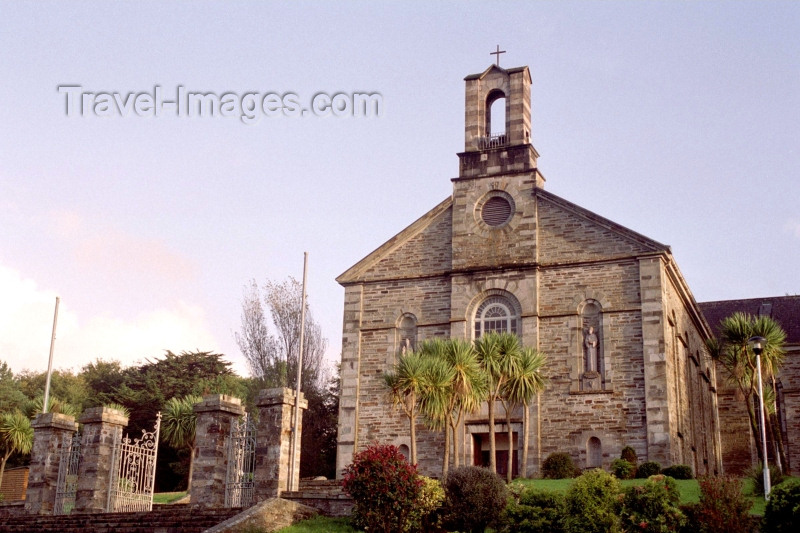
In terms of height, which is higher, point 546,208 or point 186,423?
point 546,208

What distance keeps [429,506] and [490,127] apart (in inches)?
779

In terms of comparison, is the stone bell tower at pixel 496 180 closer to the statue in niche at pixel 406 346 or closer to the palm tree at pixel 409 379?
the statue in niche at pixel 406 346

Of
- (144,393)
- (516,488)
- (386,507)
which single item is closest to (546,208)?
(516,488)

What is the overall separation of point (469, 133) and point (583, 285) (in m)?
7.53

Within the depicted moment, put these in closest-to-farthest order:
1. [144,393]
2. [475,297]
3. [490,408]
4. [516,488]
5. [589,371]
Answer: [516,488], [490,408], [589,371], [475,297], [144,393]

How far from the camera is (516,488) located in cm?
2159

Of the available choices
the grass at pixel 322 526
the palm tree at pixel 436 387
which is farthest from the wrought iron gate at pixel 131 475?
the palm tree at pixel 436 387

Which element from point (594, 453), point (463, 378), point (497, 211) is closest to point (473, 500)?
point (463, 378)

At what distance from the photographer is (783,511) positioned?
663 inches

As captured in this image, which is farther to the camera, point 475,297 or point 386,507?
point 475,297

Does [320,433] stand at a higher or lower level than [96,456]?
higher

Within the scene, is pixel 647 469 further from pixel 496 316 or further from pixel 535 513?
pixel 535 513

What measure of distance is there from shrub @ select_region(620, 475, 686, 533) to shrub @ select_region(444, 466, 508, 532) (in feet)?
8.63

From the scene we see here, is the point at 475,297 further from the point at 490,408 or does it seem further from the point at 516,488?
the point at 516,488
